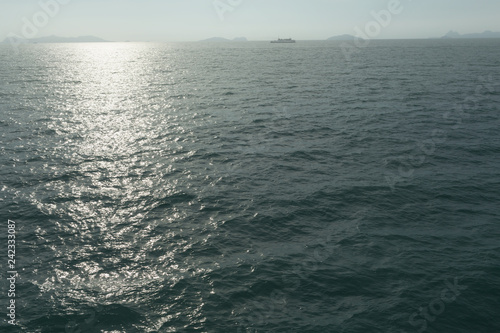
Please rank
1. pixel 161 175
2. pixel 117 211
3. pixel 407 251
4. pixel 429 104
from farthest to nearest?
pixel 429 104 → pixel 161 175 → pixel 117 211 → pixel 407 251

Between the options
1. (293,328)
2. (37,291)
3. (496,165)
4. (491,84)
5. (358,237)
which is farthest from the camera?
(491,84)

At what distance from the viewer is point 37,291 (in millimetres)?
16812

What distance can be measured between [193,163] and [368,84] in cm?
5979

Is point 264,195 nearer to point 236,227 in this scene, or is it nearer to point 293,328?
point 236,227

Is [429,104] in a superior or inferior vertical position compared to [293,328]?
superior

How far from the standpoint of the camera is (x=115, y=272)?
1830 cm

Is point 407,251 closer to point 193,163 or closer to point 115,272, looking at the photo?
point 115,272

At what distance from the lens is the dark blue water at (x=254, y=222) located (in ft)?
51.9

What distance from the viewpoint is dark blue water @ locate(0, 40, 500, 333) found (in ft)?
51.9

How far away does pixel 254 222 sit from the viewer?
23.8 metres

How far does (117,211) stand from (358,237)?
1753 centimetres

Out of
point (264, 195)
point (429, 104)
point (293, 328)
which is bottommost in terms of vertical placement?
point (293, 328)

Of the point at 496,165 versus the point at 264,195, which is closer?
the point at 264,195

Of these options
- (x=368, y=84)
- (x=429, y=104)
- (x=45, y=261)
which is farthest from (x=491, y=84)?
(x=45, y=261)
